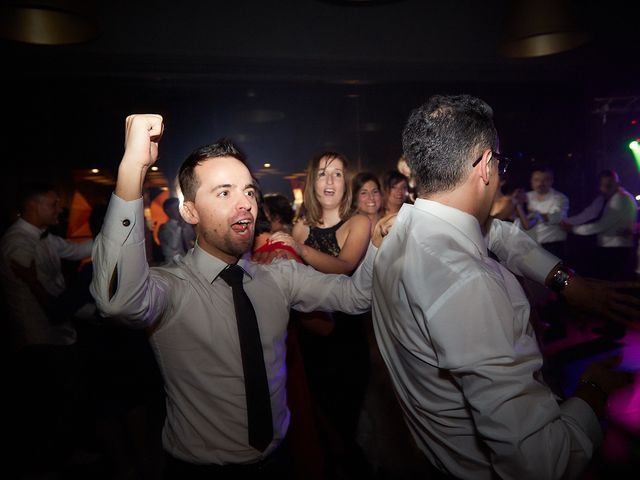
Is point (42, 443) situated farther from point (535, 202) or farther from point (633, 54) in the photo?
point (633, 54)

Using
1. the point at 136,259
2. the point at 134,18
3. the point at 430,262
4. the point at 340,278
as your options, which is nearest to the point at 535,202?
the point at 340,278

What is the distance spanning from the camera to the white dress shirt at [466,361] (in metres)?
0.85

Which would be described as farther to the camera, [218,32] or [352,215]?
[218,32]

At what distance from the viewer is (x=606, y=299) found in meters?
1.26

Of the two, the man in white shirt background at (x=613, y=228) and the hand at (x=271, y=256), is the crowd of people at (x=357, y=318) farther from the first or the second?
the man in white shirt background at (x=613, y=228)

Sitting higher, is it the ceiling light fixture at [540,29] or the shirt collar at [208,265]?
the ceiling light fixture at [540,29]

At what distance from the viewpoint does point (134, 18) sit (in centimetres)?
565

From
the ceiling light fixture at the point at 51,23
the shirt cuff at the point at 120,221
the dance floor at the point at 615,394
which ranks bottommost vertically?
the dance floor at the point at 615,394

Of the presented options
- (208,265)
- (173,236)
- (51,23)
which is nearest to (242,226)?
(208,265)

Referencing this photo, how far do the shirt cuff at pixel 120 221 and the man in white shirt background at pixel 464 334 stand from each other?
0.70 meters

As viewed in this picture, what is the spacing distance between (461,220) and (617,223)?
19.0 feet

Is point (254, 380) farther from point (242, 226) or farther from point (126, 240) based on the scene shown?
point (126, 240)

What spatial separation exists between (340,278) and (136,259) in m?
0.83

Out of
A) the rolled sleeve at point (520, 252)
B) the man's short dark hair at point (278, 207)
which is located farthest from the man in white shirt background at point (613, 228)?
the rolled sleeve at point (520, 252)
